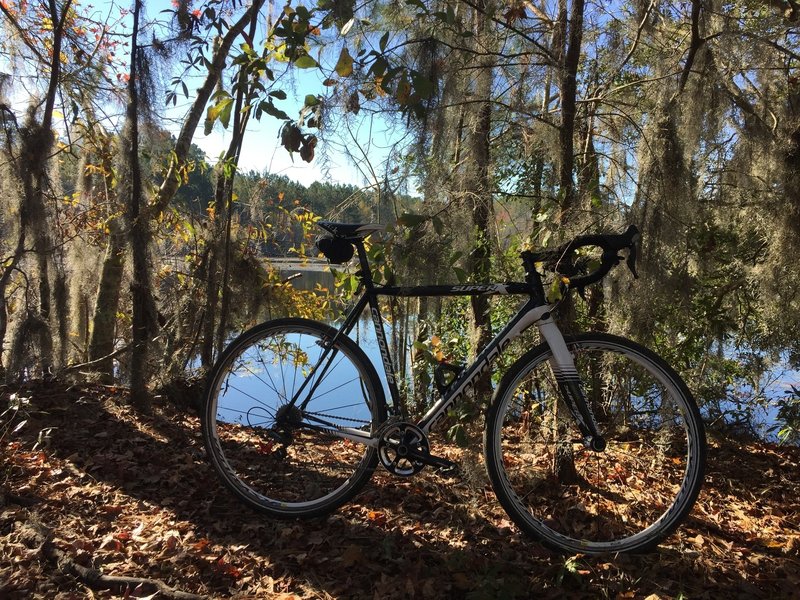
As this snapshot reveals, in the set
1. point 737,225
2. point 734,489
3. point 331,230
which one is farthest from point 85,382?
point 737,225

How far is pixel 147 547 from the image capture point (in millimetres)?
1777

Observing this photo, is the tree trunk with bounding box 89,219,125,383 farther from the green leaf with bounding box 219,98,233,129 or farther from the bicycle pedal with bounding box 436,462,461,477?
the bicycle pedal with bounding box 436,462,461,477

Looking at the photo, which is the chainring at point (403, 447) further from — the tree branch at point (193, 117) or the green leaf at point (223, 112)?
the tree branch at point (193, 117)

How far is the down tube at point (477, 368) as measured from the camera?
1921mm

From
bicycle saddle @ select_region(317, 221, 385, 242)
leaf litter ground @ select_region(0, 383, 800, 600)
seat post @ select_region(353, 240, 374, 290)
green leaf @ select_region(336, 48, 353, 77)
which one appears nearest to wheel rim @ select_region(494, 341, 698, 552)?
leaf litter ground @ select_region(0, 383, 800, 600)

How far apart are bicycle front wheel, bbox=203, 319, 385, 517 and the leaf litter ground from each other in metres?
0.12

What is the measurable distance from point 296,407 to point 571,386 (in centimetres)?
109

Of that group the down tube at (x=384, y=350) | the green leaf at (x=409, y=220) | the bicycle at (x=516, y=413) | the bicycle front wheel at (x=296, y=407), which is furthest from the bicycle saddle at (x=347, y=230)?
the bicycle front wheel at (x=296, y=407)

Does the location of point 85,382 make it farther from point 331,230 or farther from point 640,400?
point 640,400

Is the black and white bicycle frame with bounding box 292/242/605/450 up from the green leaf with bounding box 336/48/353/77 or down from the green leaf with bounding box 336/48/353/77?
down

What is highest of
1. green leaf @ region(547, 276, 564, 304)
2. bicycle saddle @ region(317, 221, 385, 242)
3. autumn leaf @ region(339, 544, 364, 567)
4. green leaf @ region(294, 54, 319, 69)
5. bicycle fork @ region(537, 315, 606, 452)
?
green leaf @ region(294, 54, 319, 69)

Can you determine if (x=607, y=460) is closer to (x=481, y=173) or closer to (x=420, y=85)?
(x=481, y=173)

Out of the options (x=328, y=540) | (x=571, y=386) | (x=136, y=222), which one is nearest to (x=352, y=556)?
(x=328, y=540)

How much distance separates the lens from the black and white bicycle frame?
1.86 m
